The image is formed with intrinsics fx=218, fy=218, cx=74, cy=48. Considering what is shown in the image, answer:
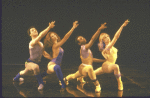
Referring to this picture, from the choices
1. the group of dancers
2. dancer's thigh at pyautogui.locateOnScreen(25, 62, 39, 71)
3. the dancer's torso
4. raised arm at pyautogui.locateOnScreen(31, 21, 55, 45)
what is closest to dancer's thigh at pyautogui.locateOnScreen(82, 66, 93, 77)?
the group of dancers

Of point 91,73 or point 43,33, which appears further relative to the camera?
Answer: point 91,73

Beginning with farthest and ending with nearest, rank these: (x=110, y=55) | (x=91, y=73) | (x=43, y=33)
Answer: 1. (x=110, y=55)
2. (x=91, y=73)
3. (x=43, y=33)

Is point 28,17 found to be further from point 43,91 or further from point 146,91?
point 146,91

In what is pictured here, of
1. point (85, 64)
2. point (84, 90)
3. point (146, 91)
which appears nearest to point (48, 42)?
point (85, 64)

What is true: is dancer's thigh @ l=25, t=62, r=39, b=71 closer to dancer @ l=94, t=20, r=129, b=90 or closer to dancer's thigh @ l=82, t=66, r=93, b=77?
dancer's thigh @ l=82, t=66, r=93, b=77

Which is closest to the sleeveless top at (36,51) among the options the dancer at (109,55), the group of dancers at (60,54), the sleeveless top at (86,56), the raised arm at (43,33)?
the group of dancers at (60,54)

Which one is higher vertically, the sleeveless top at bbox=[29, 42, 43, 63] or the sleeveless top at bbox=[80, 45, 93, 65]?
the sleeveless top at bbox=[29, 42, 43, 63]

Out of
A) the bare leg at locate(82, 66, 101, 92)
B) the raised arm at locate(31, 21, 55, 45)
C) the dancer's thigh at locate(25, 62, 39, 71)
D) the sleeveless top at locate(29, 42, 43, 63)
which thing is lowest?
the bare leg at locate(82, 66, 101, 92)

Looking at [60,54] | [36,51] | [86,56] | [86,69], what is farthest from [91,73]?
[36,51]

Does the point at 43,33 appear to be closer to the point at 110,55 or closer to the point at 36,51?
the point at 36,51

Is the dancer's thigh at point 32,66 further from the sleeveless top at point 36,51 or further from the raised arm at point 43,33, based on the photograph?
the raised arm at point 43,33

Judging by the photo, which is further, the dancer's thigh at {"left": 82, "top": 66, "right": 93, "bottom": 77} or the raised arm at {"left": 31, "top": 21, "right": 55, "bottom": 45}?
the dancer's thigh at {"left": 82, "top": 66, "right": 93, "bottom": 77}

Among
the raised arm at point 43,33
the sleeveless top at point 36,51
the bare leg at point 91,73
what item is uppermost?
the raised arm at point 43,33

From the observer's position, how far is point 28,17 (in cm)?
751
